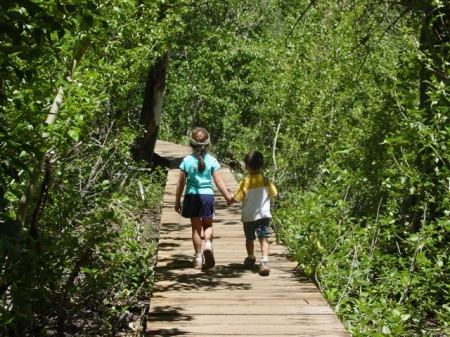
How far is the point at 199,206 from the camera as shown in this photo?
24.7ft

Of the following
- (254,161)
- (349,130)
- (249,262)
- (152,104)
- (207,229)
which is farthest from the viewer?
(152,104)

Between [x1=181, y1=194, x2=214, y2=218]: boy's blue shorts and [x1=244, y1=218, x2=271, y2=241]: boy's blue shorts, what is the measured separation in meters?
0.39

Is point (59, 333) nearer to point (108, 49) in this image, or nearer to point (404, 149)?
point (108, 49)

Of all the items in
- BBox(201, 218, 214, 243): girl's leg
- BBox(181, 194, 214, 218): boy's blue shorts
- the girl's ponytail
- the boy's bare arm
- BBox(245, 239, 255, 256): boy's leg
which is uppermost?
the girl's ponytail

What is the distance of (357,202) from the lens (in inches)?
474

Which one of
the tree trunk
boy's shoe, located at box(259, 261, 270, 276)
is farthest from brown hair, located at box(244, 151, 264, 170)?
the tree trunk

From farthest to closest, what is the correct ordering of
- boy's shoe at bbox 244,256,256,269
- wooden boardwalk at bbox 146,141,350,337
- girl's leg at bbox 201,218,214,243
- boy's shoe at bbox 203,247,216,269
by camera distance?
boy's shoe at bbox 244,256,256,269
boy's shoe at bbox 203,247,216,269
girl's leg at bbox 201,218,214,243
wooden boardwalk at bbox 146,141,350,337

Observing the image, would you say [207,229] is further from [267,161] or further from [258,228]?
[267,161]

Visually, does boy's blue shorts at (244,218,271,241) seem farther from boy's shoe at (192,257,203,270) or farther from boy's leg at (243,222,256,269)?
boy's shoe at (192,257,203,270)

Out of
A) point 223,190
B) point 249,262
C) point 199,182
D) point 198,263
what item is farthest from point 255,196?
point 198,263

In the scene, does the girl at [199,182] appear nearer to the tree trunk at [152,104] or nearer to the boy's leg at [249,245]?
the boy's leg at [249,245]

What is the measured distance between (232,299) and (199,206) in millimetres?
1205

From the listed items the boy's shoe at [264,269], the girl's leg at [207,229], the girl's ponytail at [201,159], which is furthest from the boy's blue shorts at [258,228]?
the girl's ponytail at [201,159]

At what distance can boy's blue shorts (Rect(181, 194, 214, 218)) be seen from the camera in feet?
24.6
